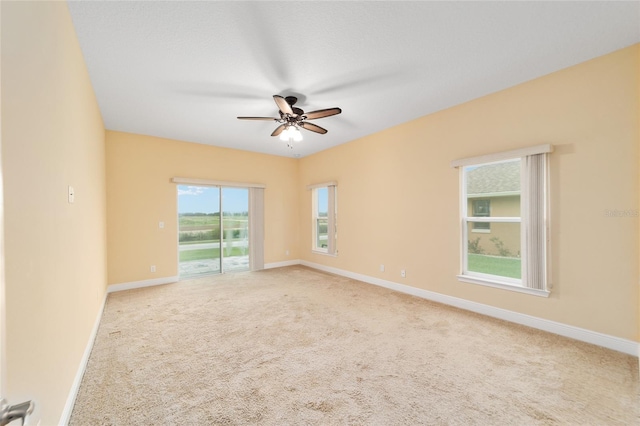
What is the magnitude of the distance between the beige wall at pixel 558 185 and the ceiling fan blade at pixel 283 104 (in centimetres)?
212

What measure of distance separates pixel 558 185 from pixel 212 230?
5.55 meters

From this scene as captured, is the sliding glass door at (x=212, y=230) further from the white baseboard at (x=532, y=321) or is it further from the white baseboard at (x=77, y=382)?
the white baseboard at (x=532, y=321)

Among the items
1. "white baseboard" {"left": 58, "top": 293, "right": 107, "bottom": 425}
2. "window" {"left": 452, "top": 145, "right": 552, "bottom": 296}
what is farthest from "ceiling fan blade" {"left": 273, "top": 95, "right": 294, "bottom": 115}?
"white baseboard" {"left": 58, "top": 293, "right": 107, "bottom": 425}

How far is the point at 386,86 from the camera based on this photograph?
9.87 ft

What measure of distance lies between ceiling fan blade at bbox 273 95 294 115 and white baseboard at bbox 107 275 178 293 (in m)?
3.90

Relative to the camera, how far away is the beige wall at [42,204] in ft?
3.22

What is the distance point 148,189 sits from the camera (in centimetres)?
471

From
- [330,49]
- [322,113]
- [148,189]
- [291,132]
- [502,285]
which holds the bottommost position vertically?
[502,285]

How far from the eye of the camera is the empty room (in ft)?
5.02

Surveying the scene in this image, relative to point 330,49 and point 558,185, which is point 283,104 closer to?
point 330,49

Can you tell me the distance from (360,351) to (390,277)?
216 cm

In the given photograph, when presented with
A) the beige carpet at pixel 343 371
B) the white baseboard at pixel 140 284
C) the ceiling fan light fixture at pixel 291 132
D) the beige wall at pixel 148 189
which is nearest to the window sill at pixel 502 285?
the beige carpet at pixel 343 371

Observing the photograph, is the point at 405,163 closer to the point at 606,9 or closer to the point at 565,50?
the point at 565,50

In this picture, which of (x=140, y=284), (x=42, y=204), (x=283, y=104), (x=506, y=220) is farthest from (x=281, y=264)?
(x=42, y=204)
